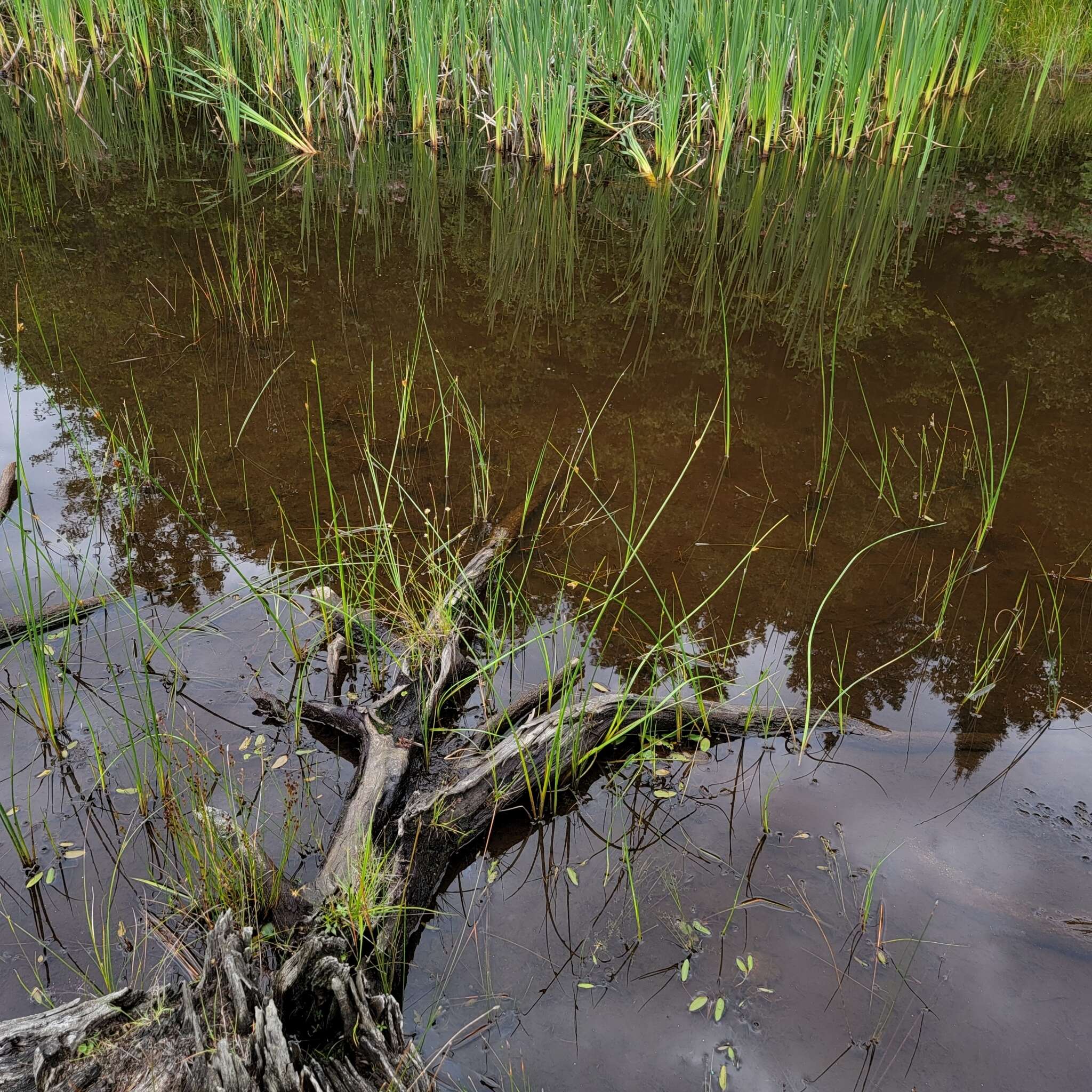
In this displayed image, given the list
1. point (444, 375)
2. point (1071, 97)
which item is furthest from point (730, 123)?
point (1071, 97)

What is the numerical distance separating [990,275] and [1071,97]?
7.09 m

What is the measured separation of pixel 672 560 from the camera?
3.34 meters

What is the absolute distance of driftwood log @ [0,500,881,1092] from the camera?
1.44 m

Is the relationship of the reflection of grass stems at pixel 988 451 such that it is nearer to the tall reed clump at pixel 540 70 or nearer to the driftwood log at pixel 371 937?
the driftwood log at pixel 371 937

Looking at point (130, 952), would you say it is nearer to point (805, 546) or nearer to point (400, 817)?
point (400, 817)

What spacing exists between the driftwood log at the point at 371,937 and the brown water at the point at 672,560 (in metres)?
0.13

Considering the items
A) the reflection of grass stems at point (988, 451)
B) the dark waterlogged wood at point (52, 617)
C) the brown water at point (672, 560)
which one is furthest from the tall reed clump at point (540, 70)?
the dark waterlogged wood at point (52, 617)

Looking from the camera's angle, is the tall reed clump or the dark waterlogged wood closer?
the dark waterlogged wood

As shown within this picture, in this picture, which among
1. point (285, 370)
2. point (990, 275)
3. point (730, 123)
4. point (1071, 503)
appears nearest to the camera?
point (1071, 503)

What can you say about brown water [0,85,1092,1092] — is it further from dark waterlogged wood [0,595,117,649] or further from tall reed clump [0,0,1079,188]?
tall reed clump [0,0,1079,188]

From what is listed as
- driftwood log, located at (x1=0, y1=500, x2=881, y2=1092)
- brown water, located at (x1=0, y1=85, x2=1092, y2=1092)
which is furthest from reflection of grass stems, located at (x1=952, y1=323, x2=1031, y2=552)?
driftwood log, located at (x1=0, y1=500, x2=881, y2=1092)

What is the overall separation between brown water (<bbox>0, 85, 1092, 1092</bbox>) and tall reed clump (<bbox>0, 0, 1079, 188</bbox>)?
106 cm

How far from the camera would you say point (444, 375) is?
4.47 meters

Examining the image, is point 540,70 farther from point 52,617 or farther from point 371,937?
point 371,937
